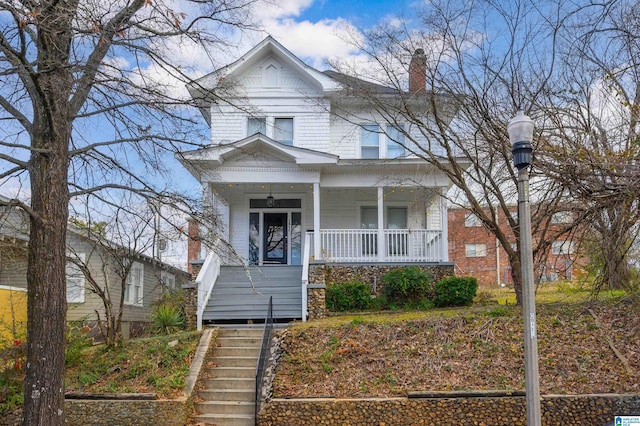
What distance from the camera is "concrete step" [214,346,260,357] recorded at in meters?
11.2

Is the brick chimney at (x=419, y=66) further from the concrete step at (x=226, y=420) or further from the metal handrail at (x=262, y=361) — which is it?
the concrete step at (x=226, y=420)

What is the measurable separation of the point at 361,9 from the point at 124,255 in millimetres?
7763

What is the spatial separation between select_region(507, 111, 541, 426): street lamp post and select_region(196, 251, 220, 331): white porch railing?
859cm

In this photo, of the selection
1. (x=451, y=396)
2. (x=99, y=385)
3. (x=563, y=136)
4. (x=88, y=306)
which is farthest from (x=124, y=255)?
(x=563, y=136)

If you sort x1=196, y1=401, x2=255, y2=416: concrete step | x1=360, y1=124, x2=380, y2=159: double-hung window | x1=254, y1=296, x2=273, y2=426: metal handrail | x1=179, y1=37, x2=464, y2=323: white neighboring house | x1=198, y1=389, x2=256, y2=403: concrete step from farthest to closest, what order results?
1. x1=360, y1=124, x2=380, y2=159: double-hung window
2. x1=179, y1=37, x2=464, y2=323: white neighboring house
3. x1=198, y1=389, x2=256, y2=403: concrete step
4. x1=196, y1=401, x2=255, y2=416: concrete step
5. x1=254, y1=296, x2=273, y2=426: metal handrail

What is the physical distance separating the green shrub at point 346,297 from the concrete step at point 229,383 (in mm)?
4860

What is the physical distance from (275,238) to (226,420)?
9.38 metres

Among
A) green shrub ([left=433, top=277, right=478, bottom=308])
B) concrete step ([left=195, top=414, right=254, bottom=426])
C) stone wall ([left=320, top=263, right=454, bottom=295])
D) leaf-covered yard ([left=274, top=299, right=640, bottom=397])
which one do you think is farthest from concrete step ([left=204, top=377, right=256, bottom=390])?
green shrub ([left=433, top=277, right=478, bottom=308])

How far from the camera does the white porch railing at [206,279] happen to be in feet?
43.3

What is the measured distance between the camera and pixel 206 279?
1410cm

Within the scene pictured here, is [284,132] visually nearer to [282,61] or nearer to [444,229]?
[282,61]

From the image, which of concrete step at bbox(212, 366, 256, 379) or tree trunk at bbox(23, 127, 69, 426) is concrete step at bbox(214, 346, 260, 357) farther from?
tree trunk at bbox(23, 127, 69, 426)

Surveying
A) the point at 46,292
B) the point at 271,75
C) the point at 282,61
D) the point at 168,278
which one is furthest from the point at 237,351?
the point at 168,278

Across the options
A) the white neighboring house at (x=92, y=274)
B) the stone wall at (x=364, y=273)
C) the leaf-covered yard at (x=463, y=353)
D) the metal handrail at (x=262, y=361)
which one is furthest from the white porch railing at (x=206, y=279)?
the stone wall at (x=364, y=273)
